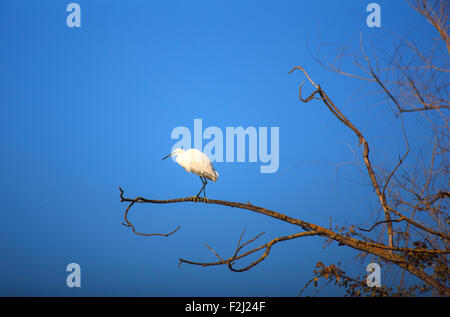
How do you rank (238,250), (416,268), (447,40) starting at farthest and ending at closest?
(416,268)
(447,40)
(238,250)

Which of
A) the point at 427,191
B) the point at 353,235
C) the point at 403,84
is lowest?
the point at 353,235

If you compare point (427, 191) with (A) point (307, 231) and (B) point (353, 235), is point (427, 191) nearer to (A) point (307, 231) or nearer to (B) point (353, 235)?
(B) point (353, 235)

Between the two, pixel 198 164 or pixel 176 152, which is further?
pixel 176 152

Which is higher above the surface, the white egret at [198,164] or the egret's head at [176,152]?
the egret's head at [176,152]

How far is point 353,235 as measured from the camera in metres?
2.30

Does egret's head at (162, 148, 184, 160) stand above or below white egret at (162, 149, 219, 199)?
above

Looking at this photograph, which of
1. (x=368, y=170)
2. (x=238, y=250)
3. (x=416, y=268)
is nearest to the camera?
(x=238, y=250)

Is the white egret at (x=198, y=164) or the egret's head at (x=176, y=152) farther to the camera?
the egret's head at (x=176, y=152)

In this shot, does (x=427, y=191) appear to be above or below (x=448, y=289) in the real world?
above

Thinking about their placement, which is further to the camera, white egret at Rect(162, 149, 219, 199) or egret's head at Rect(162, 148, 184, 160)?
egret's head at Rect(162, 148, 184, 160)
